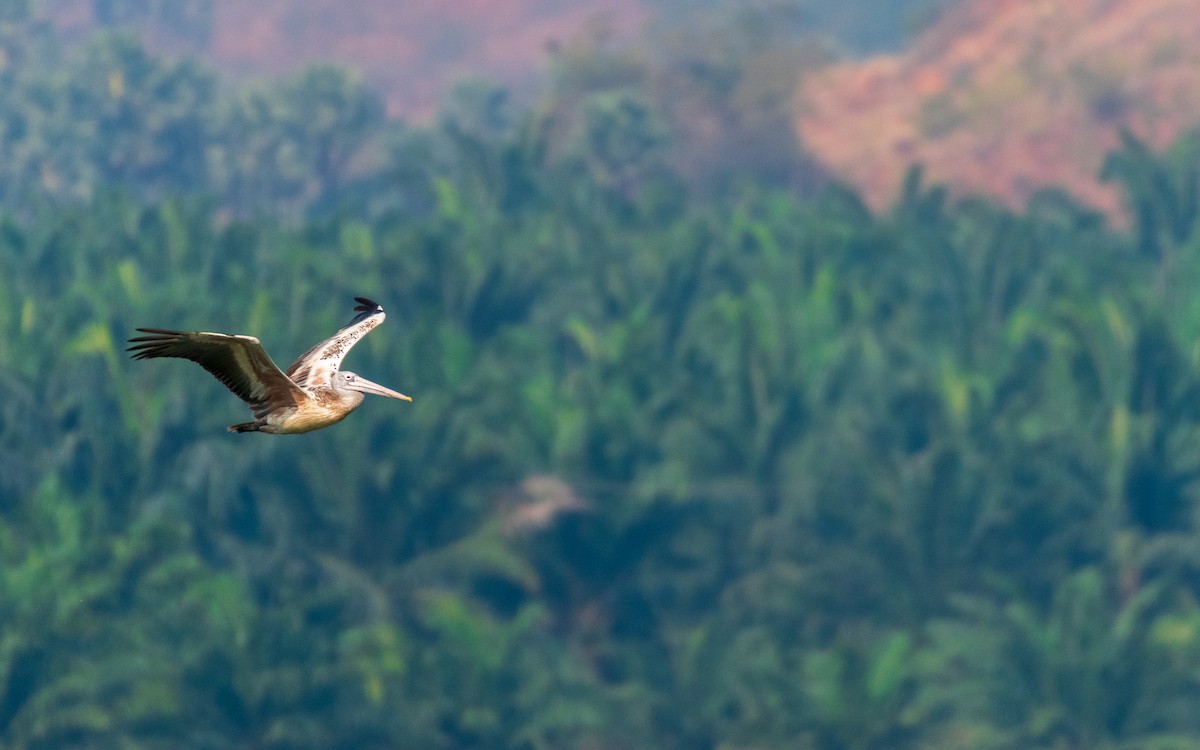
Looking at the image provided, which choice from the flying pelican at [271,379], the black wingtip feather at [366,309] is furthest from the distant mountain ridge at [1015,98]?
the flying pelican at [271,379]

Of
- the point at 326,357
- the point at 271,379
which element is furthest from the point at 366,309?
the point at 271,379

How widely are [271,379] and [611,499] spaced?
20.3m

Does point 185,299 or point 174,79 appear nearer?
point 185,299

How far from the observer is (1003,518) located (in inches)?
1191

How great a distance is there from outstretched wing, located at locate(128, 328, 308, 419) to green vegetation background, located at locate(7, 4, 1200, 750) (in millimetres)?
15064

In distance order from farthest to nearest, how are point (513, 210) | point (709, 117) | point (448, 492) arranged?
point (709, 117), point (513, 210), point (448, 492)

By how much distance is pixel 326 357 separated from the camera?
1152cm

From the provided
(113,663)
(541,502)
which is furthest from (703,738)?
(113,663)

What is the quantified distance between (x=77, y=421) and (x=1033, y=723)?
46.7 feet

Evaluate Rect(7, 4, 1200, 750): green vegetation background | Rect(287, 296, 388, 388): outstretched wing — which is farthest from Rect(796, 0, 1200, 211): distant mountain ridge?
Rect(287, 296, 388, 388): outstretched wing

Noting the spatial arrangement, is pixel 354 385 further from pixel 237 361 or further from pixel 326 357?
pixel 237 361

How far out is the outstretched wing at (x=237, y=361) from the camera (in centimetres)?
966

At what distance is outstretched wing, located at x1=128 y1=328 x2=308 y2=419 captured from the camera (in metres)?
9.66

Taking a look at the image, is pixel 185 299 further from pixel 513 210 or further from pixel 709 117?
pixel 709 117
